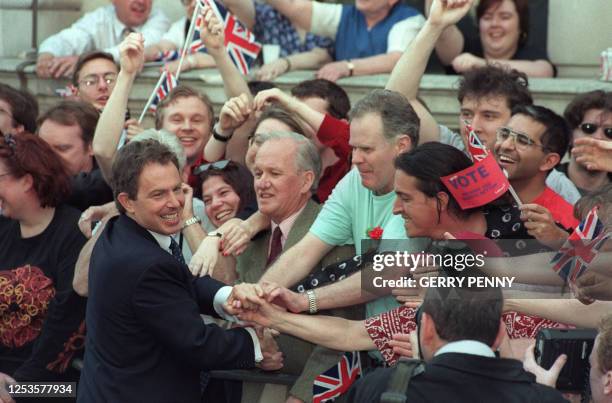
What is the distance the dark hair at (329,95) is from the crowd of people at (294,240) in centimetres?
1

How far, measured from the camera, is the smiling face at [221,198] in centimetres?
725

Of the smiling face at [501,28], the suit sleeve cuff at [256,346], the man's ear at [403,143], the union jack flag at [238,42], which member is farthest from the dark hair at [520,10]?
the suit sleeve cuff at [256,346]

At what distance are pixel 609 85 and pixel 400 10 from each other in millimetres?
1562

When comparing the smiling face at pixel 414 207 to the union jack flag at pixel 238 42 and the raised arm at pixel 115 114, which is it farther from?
the union jack flag at pixel 238 42

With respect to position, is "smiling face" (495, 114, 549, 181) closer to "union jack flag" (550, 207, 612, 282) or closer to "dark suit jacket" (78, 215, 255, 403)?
"union jack flag" (550, 207, 612, 282)

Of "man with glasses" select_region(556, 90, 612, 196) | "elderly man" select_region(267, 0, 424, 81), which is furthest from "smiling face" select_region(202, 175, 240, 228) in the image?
"elderly man" select_region(267, 0, 424, 81)

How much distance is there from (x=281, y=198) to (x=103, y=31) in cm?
434

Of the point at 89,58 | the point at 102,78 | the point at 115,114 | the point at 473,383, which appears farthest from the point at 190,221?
the point at 473,383

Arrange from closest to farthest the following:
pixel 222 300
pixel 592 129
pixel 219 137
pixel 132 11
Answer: pixel 222 300
pixel 592 129
pixel 219 137
pixel 132 11

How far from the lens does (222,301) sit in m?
5.96

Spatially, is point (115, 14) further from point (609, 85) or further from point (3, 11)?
point (609, 85)

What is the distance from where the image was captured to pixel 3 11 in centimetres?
1125

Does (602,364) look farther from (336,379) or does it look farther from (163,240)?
(163,240)

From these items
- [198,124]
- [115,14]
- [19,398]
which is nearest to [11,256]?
[19,398]
